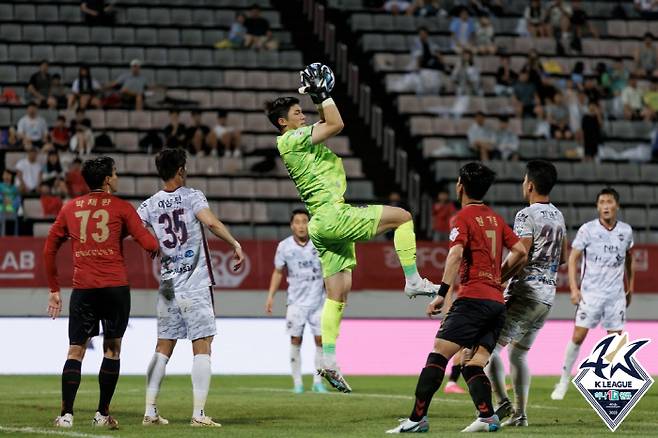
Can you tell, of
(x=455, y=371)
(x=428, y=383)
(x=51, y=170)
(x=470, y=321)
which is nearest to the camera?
(x=428, y=383)

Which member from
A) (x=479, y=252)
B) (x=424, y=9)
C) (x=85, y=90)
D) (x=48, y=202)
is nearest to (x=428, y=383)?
(x=479, y=252)

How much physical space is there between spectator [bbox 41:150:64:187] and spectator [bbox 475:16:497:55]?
1060 centimetres

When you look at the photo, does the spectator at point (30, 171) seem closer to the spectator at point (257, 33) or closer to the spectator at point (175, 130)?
the spectator at point (175, 130)

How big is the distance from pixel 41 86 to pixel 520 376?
707 inches

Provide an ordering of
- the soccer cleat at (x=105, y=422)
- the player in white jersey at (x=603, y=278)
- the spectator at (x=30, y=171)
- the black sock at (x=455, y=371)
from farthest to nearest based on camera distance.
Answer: the spectator at (x=30, y=171), the player in white jersey at (x=603, y=278), the black sock at (x=455, y=371), the soccer cleat at (x=105, y=422)

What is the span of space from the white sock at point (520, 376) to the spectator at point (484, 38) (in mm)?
19934

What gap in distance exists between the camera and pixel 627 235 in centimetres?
1642

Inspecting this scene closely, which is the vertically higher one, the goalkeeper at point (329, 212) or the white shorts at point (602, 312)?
the goalkeeper at point (329, 212)

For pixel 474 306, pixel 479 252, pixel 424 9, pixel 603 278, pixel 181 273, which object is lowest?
pixel 603 278

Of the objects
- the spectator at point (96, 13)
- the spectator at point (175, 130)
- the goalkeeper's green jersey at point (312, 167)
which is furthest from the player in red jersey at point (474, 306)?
→ the spectator at point (96, 13)

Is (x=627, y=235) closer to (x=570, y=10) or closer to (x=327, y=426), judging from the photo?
(x=327, y=426)

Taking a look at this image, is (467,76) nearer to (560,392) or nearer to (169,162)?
(560,392)

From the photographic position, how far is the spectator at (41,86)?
27.5 meters

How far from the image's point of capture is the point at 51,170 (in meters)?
25.2
